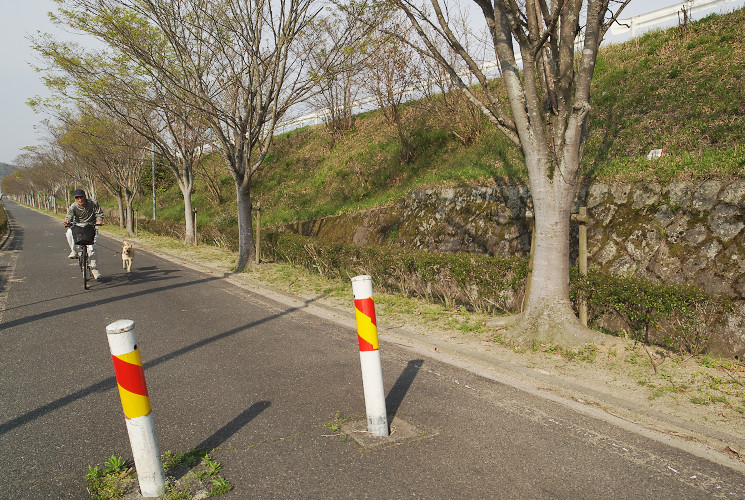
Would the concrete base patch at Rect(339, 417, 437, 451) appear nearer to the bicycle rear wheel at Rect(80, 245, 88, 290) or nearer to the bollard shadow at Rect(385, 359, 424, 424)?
the bollard shadow at Rect(385, 359, 424, 424)

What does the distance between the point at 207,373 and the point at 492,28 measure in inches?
220

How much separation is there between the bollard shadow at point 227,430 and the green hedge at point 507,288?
13.6 feet

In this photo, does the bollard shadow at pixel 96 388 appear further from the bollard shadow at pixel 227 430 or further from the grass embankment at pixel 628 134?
the grass embankment at pixel 628 134

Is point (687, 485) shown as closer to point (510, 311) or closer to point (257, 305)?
point (510, 311)

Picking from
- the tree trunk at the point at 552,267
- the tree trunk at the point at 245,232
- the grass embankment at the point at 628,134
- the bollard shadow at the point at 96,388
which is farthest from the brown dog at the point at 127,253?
the tree trunk at the point at 552,267

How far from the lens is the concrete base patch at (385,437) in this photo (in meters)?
3.62

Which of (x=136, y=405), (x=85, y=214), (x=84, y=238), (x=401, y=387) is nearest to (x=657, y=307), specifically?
(x=401, y=387)

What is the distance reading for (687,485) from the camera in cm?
312

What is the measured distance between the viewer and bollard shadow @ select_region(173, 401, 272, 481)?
3513 mm

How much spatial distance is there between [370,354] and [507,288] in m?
4.32

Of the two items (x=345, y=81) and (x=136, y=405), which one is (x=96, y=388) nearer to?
(x=136, y=405)

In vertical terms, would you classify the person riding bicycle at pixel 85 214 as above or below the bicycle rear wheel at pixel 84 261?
above

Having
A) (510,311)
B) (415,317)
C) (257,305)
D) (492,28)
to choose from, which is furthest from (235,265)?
(492,28)

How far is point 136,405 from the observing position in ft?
9.46
